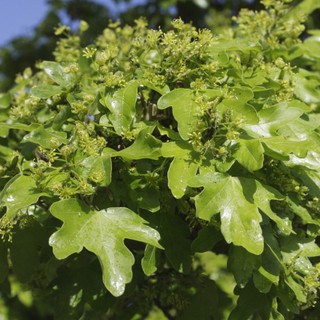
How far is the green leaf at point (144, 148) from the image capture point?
99 cm

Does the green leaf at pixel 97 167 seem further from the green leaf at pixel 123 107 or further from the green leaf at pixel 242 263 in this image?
the green leaf at pixel 242 263

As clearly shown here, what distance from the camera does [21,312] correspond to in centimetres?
309

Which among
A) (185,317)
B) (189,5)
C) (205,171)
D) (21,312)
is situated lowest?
(21,312)

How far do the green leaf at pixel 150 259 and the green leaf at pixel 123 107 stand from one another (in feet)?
0.91

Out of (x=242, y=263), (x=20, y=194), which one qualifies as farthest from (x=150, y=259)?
(x=20, y=194)

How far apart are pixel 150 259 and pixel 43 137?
387 mm

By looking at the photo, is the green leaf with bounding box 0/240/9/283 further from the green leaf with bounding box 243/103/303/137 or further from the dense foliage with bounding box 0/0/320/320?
the green leaf with bounding box 243/103/303/137

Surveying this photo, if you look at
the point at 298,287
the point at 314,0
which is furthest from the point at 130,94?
the point at 314,0

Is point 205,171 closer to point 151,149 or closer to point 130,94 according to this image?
point 151,149

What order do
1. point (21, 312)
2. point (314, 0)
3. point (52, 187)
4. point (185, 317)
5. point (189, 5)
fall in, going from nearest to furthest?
point (52, 187) < point (185, 317) < point (314, 0) < point (21, 312) < point (189, 5)

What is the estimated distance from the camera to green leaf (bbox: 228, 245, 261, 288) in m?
1.05

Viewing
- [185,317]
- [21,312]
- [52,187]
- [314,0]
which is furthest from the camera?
[21,312]

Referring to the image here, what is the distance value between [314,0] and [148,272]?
6.13 feet

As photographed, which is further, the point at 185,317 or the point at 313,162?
the point at 185,317
